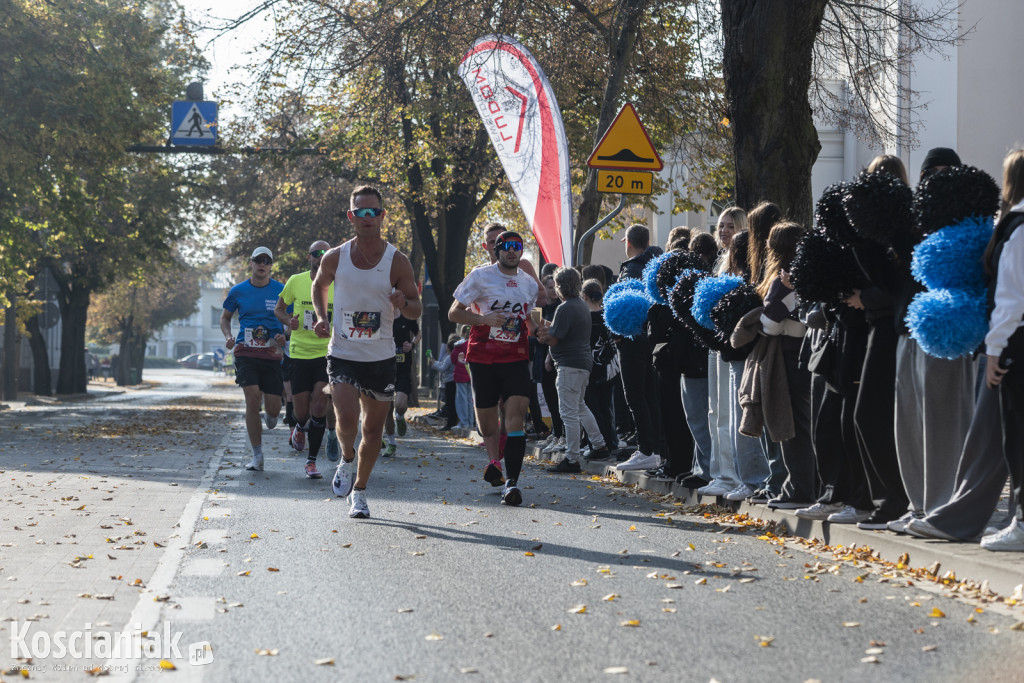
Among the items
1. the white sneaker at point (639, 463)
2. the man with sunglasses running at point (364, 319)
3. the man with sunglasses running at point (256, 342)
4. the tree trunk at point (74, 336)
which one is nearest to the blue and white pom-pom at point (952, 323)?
the man with sunglasses running at point (364, 319)

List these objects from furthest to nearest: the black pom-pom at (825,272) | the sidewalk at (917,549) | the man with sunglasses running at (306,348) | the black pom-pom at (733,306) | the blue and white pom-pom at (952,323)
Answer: the man with sunglasses running at (306,348) → the black pom-pom at (733,306) → the black pom-pom at (825,272) → the blue and white pom-pom at (952,323) → the sidewalk at (917,549)

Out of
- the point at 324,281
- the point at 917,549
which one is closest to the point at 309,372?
the point at 324,281

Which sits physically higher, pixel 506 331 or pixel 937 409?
pixel 506 331

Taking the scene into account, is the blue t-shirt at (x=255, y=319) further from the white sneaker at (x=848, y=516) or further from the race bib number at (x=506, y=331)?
the white sneaker at (x=848, y=516)

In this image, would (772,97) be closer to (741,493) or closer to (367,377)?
(741,493)

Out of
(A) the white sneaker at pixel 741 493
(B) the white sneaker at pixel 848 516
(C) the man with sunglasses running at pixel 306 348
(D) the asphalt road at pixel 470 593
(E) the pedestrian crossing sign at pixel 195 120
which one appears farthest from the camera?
(E) the pedestrian crossing sign at pixel 195 120

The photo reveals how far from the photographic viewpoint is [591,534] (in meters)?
8.34

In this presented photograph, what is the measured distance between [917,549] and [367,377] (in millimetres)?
3998

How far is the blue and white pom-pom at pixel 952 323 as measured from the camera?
677 centimetres

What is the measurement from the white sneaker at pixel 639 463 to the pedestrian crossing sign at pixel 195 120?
54.7ft

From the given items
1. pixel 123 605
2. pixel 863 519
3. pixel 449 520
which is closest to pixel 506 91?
pixel 449 520

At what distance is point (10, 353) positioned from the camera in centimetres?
3694

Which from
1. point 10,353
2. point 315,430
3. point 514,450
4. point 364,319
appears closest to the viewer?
point 364,319

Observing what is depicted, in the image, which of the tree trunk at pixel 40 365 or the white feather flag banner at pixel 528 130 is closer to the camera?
the white feather flag banner at pixel 528 130
